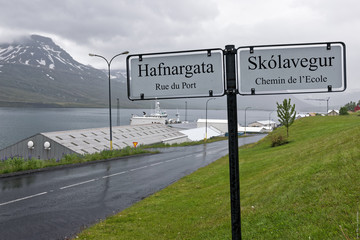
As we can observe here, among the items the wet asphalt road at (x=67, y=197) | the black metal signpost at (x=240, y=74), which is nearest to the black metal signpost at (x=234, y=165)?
the black metal signpost at (x=240, y=74)

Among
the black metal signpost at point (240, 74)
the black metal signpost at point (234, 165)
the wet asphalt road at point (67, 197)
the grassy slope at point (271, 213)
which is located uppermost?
the black metal signpost at point (240, 74)

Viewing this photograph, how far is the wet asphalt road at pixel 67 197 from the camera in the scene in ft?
27.4

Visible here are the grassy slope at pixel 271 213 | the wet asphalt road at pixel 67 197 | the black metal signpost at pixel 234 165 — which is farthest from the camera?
the wet asphalt road at pixel 67 197

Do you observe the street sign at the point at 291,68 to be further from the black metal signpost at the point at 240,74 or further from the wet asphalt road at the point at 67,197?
the wet asphalt road at the point at 67,197

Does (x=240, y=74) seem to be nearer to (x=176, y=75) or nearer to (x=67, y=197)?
(x=176, y=75)

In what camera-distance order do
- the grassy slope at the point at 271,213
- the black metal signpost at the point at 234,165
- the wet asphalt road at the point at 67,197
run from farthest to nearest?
1. the wet asphalt road at the point at 67,197
2. the grassy slope at the point at 271,213
3. the black metal signpost at the point at 234,165

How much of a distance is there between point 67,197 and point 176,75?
10270 millimetres

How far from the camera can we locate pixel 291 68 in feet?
10.6

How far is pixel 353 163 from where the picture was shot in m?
7.29

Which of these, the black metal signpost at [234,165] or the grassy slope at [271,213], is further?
the grassy slope at [271,213]

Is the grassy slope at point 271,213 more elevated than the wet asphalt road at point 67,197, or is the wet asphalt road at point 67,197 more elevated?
the grassy slope at point 271,213

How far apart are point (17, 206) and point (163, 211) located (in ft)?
17.9

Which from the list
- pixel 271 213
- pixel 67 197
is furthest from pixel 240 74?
pixel 67 197

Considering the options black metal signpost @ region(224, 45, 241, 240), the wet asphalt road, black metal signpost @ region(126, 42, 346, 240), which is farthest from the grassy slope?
black metal signpost @ region(126, 42, 346, 240)
